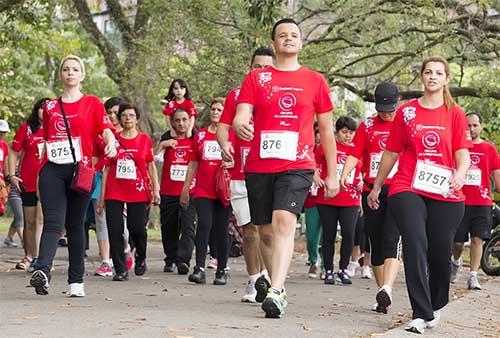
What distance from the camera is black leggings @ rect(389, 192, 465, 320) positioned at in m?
8.29

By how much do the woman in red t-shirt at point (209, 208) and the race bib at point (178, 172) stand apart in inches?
62.1

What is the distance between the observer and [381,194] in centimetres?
1034

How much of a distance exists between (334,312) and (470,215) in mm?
4191

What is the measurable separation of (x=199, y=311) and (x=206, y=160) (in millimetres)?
3596

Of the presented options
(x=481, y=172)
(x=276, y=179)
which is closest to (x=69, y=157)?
(x=276, y=179)

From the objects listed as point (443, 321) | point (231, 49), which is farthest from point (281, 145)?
point (231, 49)

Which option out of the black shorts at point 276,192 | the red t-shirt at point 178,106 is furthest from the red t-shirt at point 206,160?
the black shorts at point 276,192

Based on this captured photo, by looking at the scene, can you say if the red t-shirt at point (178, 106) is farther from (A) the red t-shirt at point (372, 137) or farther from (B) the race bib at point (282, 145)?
(B) the race bib at point (282, 145)

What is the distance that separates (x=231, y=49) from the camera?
2080 centimetres

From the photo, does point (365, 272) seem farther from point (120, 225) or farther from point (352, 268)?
point (120, 225)

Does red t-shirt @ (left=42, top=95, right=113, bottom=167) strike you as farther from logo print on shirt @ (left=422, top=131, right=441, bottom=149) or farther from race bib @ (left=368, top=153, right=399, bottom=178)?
logo print on shirt @ (left=422, top=131, right=441, bottom=149)

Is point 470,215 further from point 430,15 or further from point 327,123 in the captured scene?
point 430,15

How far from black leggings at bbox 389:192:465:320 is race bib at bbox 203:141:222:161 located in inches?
161

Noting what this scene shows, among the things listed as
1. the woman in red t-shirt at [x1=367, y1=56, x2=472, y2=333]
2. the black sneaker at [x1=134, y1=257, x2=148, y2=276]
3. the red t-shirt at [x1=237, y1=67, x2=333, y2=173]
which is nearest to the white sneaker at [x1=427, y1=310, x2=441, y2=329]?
the woman in red t-shirt at [x1=367, y1=56, x2=472, y2=333]
